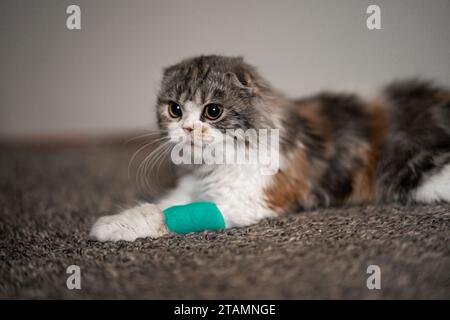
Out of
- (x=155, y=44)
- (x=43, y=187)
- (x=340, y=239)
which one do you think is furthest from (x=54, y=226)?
(x=155, y=44)

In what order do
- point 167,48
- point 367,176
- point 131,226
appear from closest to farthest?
point 131,226 → point 367,176 → point 167,48

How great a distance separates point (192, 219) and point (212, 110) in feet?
1.39

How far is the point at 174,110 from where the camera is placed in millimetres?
1486

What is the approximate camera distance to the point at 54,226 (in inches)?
57.4

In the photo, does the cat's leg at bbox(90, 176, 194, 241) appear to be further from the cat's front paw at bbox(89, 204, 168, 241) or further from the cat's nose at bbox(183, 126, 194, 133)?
the cat's nose at bbox(183, 126, 194, 133)

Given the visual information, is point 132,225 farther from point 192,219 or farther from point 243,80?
point 243,80

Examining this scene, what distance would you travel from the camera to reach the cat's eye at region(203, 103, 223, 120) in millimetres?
1396

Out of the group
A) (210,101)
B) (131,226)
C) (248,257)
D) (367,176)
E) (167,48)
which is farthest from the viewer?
(167,48)

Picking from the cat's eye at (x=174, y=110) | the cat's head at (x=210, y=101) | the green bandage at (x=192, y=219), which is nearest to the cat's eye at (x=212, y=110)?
the cat's head at (x=210, y=101)

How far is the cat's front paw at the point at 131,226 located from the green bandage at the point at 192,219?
4cm

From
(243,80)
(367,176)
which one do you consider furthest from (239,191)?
(367,176)

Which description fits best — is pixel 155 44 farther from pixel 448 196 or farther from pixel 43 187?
pixel 448 196
